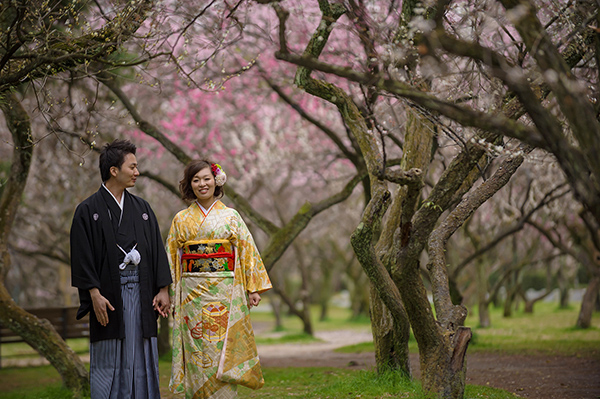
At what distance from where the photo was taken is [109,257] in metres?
3.87

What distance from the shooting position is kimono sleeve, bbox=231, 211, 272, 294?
446 centimetres

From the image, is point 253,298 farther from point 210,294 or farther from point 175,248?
point 175,248

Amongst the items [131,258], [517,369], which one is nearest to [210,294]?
[131,258]

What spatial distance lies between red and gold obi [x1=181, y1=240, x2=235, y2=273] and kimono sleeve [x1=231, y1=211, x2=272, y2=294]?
11 cm

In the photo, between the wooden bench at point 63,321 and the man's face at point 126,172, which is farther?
the wooden bench at point 63,321

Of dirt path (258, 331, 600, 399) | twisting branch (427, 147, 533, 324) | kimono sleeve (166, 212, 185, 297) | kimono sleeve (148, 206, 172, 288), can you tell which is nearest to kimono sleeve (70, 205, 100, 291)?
kimono sleeve (148, 206, 172, 288)

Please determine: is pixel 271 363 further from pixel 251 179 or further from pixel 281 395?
pixel 251 179

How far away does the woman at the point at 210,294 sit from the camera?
433cm

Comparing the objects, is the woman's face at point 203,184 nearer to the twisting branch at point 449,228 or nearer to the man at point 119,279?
the man at point 119,279

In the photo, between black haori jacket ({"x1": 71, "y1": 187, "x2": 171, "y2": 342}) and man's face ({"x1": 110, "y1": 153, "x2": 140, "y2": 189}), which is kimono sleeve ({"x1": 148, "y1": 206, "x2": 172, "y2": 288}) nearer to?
black haori jacket ({"x1": 71, "y1": 187, "x2": 171, "y2": 342})

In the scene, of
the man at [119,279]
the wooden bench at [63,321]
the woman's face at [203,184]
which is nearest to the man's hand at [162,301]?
the man at [119,279]

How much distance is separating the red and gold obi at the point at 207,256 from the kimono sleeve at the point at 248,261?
0.11 m

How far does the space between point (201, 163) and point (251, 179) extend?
8679mm

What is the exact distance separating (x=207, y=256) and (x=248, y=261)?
31 centimetres
